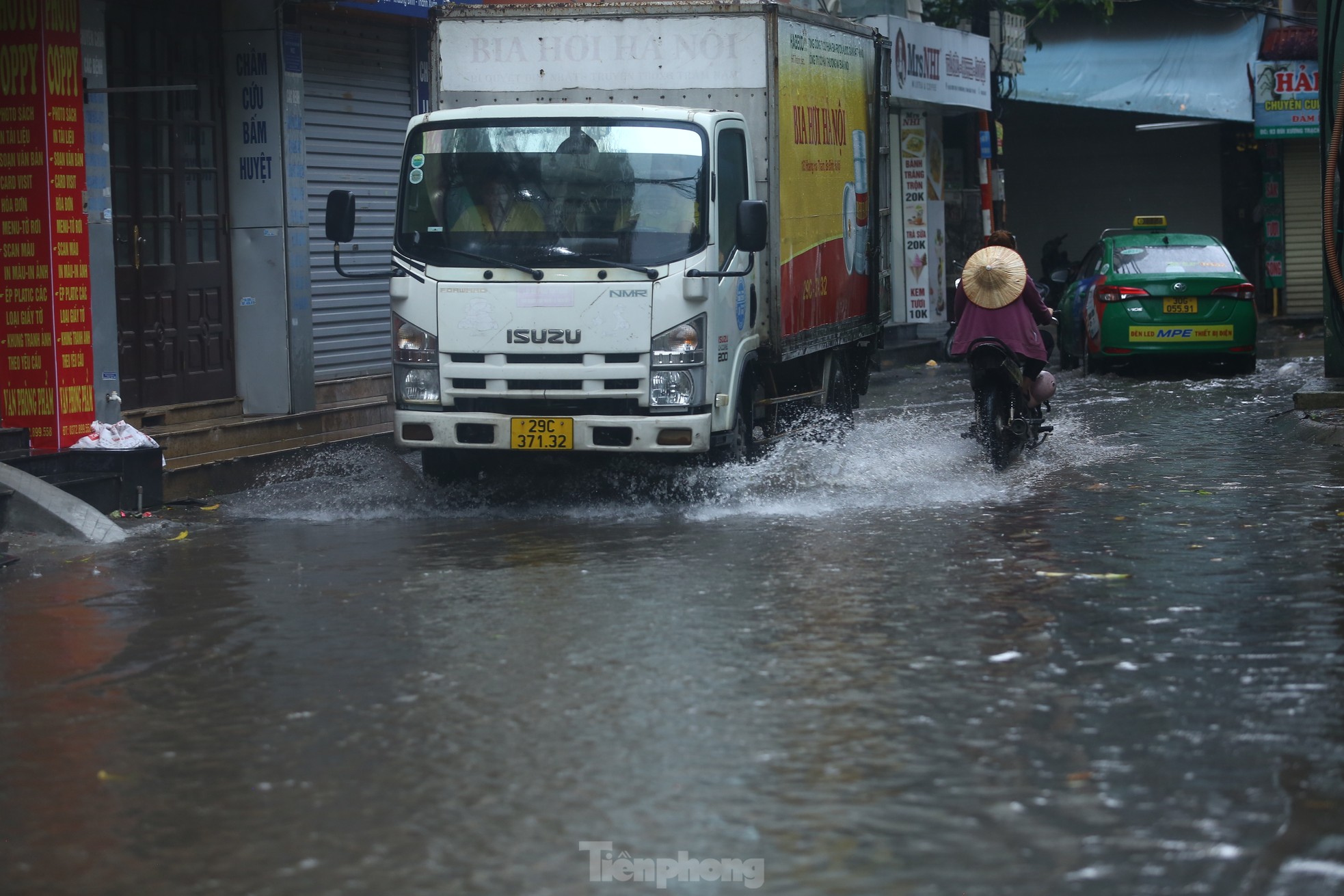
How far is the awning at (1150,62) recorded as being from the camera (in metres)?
30.7

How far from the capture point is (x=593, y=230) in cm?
1071

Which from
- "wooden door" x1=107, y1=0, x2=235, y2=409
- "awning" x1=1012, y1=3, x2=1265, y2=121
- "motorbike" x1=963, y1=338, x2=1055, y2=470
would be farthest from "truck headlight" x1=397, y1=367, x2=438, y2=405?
"awning" x1=1012, y1=3, x2=1265, y2=121

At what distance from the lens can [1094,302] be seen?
19.8m

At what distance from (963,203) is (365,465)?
17602 millimetres

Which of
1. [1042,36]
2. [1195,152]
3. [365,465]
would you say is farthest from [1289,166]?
[365,465]

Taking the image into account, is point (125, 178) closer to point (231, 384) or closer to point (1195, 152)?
point (231, 384)

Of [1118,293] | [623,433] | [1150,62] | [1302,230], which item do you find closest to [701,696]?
[623,433]

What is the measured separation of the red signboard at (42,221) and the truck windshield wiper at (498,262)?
2.79m

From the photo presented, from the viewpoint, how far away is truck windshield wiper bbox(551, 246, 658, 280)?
34.6 ft

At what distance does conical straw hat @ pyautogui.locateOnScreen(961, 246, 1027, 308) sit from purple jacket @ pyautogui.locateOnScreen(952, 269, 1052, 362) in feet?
0.13

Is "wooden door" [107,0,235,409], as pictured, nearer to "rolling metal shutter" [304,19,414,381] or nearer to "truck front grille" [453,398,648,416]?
"rolling metal shutter" [304,19,414,381]

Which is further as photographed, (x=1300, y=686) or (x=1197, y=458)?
(x=1197, y=458)

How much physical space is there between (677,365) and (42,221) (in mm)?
4415

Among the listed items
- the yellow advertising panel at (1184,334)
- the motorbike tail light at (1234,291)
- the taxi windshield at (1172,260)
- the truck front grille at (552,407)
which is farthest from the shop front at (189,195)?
the motorbike tail light at (1234,291)
